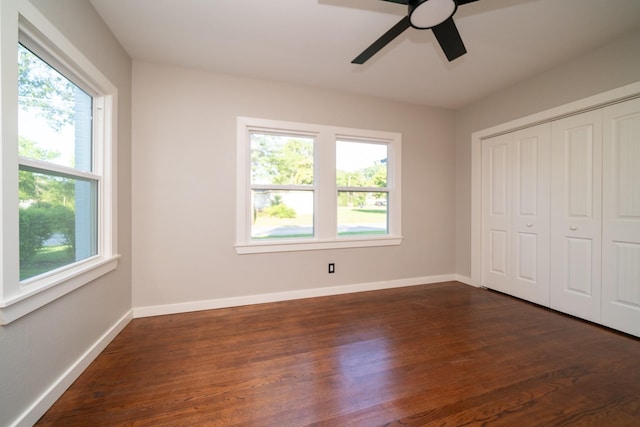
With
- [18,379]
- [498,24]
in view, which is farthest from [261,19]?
[18,379]

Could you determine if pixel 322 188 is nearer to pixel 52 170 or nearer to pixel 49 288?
pixel 52 170

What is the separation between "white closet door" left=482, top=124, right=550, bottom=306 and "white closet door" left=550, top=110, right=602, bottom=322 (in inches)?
3.9

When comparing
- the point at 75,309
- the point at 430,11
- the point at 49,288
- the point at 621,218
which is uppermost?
the point at 430,11

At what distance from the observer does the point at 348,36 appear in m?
2.24

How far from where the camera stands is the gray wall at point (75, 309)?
1240 mm

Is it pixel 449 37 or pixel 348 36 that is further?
pixel 348 36

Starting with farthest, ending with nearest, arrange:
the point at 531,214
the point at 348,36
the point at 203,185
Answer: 1. the point at 531,214
2. the point at 203,185
3. the point at 348,36

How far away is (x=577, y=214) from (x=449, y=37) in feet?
7.72

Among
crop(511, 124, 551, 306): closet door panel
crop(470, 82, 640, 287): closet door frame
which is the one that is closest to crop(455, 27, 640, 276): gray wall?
crop(470, 82, 640, 287): closet door frame

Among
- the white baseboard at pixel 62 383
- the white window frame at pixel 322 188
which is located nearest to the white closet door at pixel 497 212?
the white window frame at pixel 322 188

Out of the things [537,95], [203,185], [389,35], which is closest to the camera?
[389,35]

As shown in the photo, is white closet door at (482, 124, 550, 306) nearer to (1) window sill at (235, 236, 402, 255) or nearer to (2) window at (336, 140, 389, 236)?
(1) window sill at (235, 236, 402, 255)

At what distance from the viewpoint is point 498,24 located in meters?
2.08

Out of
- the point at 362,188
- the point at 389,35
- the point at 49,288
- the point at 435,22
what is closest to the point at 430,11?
the point at 435,22
